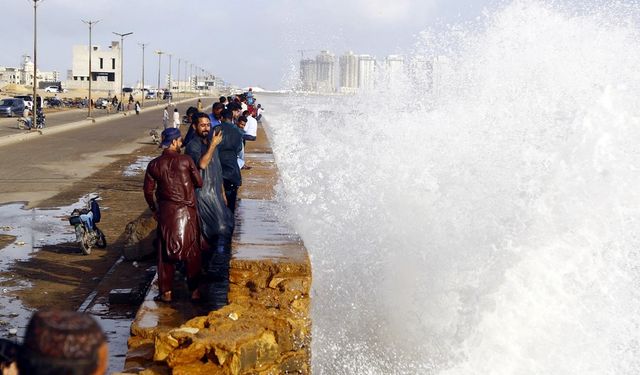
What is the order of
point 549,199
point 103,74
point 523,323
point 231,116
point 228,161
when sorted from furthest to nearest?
point 103,74, point 231,116, point 228,161, point 549,199, point 523,323

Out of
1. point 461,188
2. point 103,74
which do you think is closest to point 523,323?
point 461,188

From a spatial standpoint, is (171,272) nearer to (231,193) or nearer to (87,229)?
(231,193)

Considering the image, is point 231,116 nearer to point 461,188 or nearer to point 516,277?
point 461,188

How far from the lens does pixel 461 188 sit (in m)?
7.72

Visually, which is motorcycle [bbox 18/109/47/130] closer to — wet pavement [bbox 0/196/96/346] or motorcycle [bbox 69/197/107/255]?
wet pavement [bbox 0/196/96/346]

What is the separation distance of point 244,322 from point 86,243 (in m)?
6.61

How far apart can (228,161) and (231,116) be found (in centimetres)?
104

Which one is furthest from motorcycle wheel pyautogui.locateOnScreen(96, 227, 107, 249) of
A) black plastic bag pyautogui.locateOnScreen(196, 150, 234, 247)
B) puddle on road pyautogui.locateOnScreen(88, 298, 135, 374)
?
black plastic bag pyautogui.locateOnScreen(196, 150, 234, 247)

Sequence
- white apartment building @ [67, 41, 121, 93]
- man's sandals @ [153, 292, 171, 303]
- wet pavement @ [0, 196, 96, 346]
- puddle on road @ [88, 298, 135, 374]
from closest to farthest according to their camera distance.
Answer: puddle on road @ [88, 298, 135, 374], man's sandals @ [153, 292, 171, 303], wet pavement @ [0, 196, 96, 346], white apartment building @ [67, 41, 121, 93]

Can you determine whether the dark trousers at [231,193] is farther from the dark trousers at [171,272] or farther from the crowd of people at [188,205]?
the dark trousers at [171,272]

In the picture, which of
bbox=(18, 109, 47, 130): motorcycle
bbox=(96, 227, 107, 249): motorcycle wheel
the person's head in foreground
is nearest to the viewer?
the person's head in foreground

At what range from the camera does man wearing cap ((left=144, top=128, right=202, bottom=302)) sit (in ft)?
18.1

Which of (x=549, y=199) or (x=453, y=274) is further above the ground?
(x=549, y=199)

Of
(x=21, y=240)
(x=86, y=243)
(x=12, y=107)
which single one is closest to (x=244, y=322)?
(x=86, y=243)
